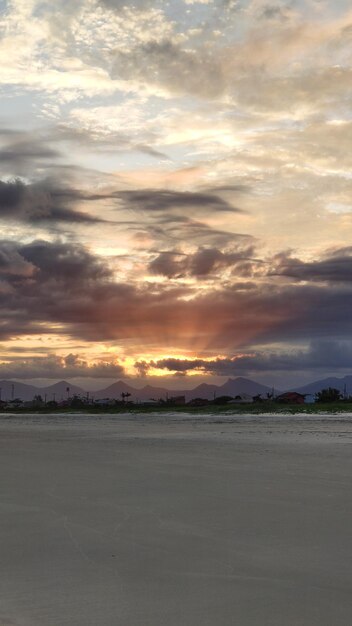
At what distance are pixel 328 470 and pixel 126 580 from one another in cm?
818

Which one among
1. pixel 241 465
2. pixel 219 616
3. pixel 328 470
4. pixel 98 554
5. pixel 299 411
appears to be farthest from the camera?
pixel 299 411

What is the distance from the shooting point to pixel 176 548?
668 centimetres

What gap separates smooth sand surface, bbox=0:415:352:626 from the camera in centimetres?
488

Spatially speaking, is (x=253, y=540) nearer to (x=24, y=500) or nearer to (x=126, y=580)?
(x=126, y=580)

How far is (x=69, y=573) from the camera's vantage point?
5824 mm

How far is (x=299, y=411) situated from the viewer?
62.7m

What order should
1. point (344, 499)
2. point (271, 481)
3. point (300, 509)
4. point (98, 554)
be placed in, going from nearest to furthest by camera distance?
point (98, 554), point (300, 509), point (344, 499), point (271, 481)

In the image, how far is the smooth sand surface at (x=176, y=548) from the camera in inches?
192

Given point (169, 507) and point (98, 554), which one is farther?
point (169, 507)

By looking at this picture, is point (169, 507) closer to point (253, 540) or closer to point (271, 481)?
point (253, 540)

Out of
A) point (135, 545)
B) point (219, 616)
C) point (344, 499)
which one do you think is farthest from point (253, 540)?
point (344, 499)

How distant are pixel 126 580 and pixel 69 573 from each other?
523mm

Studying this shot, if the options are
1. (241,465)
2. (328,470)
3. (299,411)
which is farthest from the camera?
(299,411)

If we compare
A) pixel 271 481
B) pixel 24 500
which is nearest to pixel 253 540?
pixel 24 500
